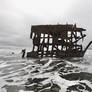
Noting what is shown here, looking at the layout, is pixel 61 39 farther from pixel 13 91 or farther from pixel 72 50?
pixel 13 91

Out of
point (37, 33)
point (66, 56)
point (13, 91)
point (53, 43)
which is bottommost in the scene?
point (13, 91)

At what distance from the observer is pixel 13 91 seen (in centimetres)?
682

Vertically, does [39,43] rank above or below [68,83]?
above

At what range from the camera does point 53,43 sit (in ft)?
64.0

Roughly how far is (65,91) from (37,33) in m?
14.6

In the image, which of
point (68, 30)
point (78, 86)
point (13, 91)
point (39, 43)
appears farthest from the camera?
point (39, 43)

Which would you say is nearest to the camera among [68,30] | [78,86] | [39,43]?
[78,86]

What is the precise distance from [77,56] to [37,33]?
6208 mm

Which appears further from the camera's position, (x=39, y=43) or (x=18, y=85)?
(x=39, y=43)

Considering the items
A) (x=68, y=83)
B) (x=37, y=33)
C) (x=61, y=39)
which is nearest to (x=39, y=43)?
(x=37, y=33)

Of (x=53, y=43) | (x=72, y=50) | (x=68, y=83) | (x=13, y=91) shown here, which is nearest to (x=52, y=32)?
(x=53, y=43)

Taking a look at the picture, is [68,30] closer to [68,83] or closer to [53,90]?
[68,83]

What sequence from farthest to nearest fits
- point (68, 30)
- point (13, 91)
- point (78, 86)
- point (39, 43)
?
point (39, 43)
point (68, 30)
point (78, 86)
point (13, 91)

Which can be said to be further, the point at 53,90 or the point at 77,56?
the point at 77,56
